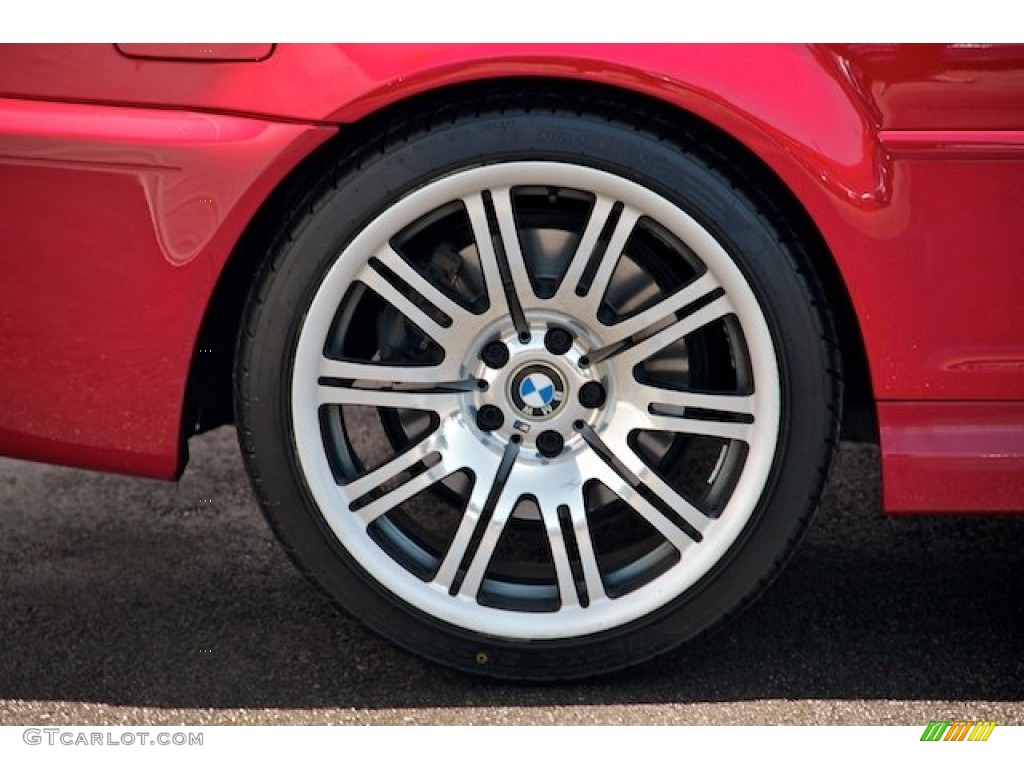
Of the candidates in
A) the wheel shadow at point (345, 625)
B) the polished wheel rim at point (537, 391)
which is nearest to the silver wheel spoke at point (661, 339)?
the polished wheel rim at point (537, 391)

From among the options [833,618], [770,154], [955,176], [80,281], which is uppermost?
[955,176]

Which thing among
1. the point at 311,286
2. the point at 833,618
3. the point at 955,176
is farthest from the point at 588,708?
the point at 955,176

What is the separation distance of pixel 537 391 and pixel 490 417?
0.09 m

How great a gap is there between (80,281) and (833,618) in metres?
1.44

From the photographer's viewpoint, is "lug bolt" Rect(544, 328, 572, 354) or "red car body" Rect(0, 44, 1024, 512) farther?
"lug bolt" Rect(544, 328, 572, 354)

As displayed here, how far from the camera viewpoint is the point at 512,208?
258 cm

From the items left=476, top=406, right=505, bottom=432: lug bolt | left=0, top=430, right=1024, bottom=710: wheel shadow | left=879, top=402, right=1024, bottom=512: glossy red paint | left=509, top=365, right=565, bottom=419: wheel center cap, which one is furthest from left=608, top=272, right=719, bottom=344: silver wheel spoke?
left=0, top=430, right=1024, bottom=710: wheel shadow

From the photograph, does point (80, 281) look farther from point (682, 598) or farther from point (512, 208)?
point (682, 598)

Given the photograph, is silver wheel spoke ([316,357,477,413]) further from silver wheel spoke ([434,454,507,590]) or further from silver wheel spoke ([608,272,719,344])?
silver wheel spoke ([608,272,719,344])

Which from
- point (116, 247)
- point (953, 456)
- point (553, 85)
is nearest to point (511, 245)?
point (553, 85)
